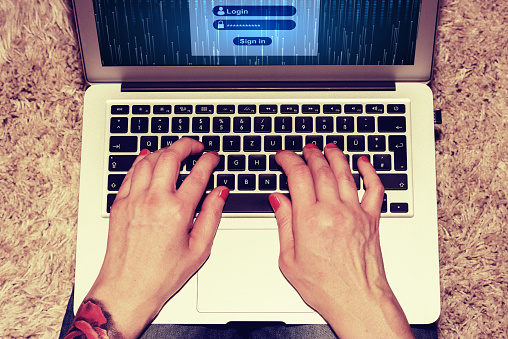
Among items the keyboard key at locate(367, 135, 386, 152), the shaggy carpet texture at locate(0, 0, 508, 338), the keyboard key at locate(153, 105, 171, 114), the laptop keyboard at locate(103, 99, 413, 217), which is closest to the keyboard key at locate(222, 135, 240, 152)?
the laptop keyboard at locate(103, 99, 413, 217)

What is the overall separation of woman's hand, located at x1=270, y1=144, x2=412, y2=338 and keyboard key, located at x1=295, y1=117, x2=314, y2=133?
3 centimetres

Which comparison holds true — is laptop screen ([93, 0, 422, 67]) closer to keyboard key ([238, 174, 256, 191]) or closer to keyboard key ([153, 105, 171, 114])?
keyboard key ([153, 105, 171, 114])

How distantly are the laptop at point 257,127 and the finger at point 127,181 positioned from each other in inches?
0.5

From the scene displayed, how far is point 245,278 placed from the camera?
2.18ft

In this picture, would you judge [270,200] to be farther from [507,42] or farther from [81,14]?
[507,42]

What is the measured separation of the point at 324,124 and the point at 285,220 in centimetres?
16

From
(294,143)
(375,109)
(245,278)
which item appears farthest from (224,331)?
(375,109)

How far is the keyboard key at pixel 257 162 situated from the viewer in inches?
26.0

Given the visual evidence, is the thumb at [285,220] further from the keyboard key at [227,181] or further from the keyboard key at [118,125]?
the keyboard key at [118,125]

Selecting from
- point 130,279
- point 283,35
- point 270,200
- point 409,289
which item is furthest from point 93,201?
point 409,289

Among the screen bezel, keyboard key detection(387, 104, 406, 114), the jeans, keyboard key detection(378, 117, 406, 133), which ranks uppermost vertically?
the screen bezel

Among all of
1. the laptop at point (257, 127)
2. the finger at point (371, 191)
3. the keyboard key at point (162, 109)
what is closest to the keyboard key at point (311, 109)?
the laptop at point (257, 127)

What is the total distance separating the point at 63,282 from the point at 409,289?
62 cm

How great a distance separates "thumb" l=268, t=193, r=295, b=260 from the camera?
2.12 ft
